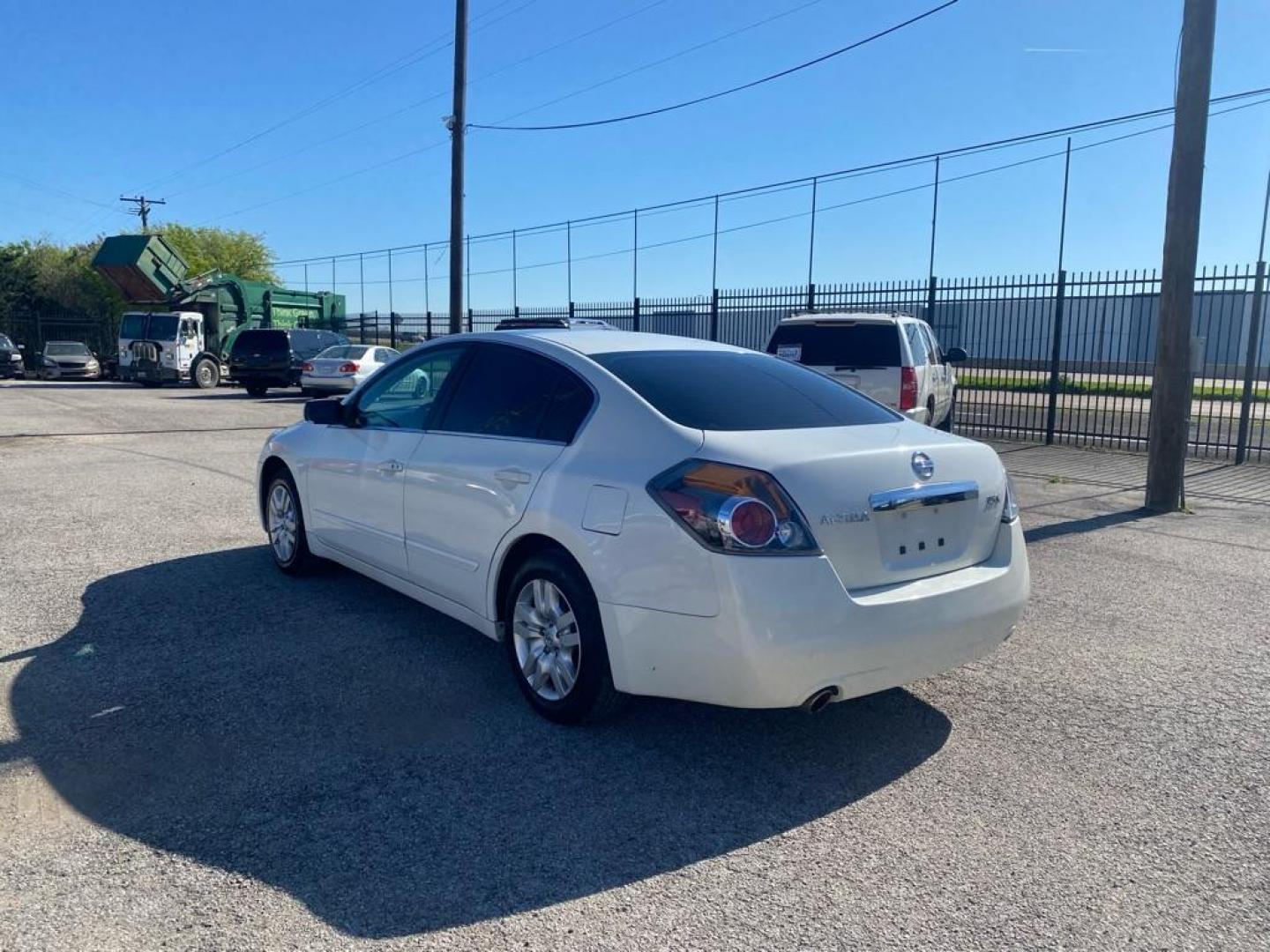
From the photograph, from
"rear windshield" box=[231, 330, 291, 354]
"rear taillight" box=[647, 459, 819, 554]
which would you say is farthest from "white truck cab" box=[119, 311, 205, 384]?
"rear taillight" box=[647, 459, 819, 554]

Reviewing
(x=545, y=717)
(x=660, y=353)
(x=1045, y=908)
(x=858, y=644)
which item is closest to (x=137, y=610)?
(x=545, y=717)

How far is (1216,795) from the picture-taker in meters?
3.44

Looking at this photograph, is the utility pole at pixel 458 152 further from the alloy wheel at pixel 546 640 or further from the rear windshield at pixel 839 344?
the alloy wheel at pixel 546 640

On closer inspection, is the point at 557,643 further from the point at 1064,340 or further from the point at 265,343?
the point at 265,343

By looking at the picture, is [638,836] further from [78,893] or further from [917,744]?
[78,893]

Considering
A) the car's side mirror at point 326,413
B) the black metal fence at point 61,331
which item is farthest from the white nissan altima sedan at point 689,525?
the black metal fence at point 61,331

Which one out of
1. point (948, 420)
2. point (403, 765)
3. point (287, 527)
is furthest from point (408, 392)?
point (948, 420)

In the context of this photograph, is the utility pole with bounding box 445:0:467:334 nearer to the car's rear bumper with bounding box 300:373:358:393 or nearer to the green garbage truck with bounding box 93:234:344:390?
the car's rear bumper with bounding box 300:373:358:393

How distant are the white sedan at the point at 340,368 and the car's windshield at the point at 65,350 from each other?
14.3m

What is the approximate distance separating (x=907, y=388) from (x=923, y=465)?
23.3ft

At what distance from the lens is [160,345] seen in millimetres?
27094

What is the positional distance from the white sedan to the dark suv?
79.1 inches

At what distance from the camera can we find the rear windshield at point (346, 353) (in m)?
21.4

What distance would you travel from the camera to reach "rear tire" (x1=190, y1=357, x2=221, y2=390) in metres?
27.9
